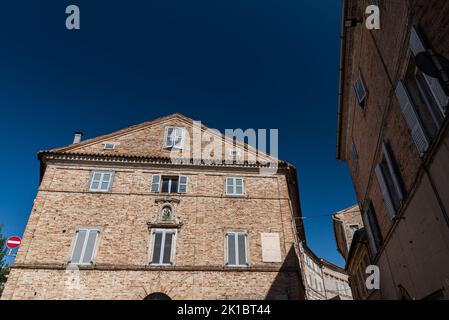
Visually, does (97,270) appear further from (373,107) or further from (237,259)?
(373,107)

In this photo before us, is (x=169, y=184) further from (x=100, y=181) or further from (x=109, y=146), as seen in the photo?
(x=109, y=146)

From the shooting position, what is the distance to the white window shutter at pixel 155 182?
1702 centimetres

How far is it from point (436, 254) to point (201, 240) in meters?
10.7

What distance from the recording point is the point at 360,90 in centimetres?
1111

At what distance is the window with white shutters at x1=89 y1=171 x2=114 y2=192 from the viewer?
54.6ft

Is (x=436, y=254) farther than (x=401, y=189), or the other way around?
(x=401, y=189)

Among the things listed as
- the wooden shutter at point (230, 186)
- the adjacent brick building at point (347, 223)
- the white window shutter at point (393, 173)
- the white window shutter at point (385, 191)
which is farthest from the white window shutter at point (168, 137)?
the adjacent brick building at point (347, 223)

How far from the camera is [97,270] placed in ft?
45.6

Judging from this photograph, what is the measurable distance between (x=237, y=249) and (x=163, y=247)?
12.4 ft

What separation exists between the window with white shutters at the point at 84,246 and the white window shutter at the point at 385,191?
1284 cm

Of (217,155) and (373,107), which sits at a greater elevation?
(217,155)

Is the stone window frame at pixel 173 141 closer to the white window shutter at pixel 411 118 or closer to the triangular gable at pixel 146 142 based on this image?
the triangular gable at pixel 146 142
